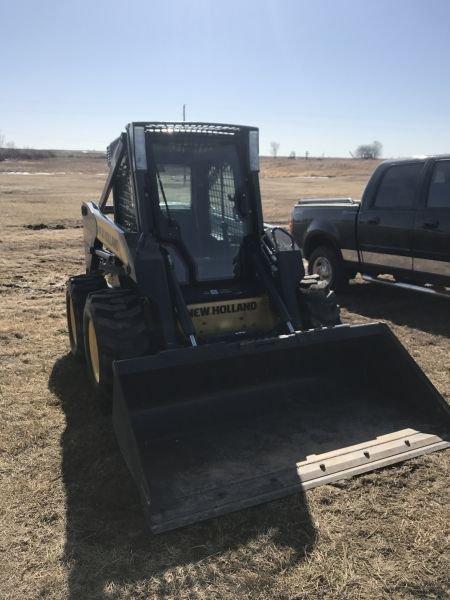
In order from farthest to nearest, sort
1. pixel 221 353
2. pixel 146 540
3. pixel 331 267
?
pixel 331 267, pixel 221 353, pixel 146 540

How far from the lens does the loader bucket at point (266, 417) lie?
347 centimetres

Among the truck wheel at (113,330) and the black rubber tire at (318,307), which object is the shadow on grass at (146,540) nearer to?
the truck wheel at (113,330)

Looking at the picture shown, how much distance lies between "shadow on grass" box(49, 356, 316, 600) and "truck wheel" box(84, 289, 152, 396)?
768mm

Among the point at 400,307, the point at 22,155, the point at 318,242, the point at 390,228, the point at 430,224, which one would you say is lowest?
the point at 400,307

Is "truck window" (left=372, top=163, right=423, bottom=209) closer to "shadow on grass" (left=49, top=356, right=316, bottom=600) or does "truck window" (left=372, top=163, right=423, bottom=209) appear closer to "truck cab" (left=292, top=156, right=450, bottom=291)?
"truck cab" (left=292, top=156, right=450, bottom=291)

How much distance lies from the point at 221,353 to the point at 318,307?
1.41m

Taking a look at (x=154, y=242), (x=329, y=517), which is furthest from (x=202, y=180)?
(x=329, y=517)

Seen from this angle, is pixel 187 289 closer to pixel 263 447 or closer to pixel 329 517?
pixel 263 447

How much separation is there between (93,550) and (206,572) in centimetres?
64

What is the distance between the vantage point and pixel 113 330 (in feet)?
14.0

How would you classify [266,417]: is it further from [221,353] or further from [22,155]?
[22,155]

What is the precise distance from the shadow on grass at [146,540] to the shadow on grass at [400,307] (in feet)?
14.4

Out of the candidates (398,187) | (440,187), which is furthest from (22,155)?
(440,187)

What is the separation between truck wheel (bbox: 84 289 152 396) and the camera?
4207mm
